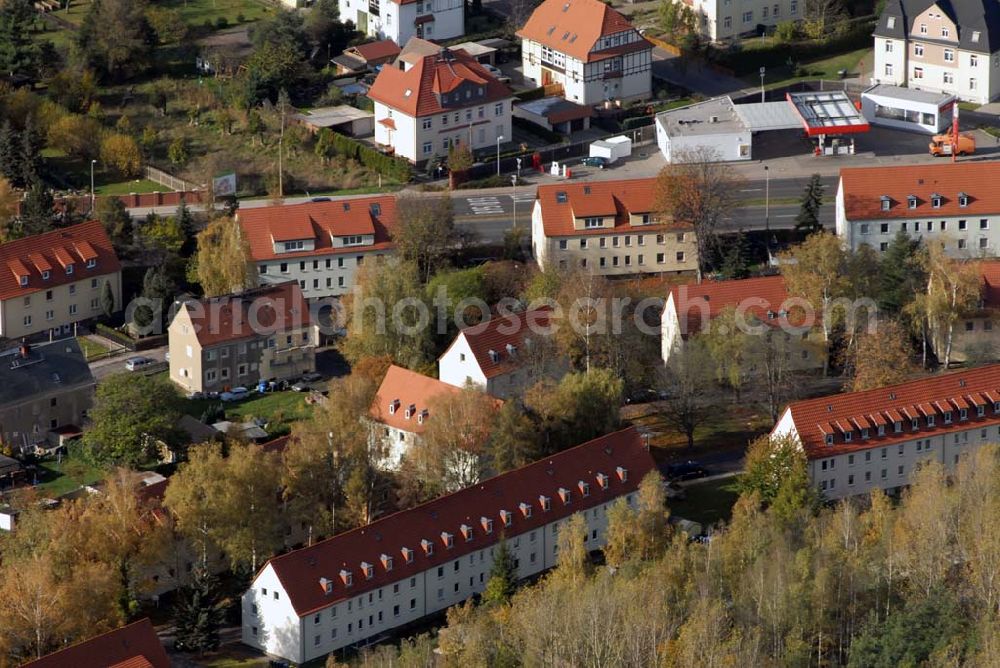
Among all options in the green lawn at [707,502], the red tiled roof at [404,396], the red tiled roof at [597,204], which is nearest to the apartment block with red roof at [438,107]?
the red tiled roof at [597,204]

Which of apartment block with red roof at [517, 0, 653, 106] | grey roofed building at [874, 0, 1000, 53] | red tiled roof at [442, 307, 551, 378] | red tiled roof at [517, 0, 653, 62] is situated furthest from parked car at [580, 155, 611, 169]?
red tiled roof at [442, 307, 551, 378]

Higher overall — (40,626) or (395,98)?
(395,98)

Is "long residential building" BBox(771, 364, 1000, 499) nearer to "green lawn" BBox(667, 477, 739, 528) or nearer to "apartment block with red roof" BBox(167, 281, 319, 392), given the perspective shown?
"green lawn" BBox(667, 477, 739, 528)

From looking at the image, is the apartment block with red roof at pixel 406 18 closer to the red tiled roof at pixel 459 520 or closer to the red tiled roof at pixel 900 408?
the red tiled roof at pixel 900 408

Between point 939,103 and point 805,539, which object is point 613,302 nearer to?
point 805,539

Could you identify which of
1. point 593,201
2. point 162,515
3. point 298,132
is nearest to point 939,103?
point 593,201

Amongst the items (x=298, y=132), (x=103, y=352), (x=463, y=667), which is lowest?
(x=463, y=667)

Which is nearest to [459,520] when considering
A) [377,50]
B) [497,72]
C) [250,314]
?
[250,314]
